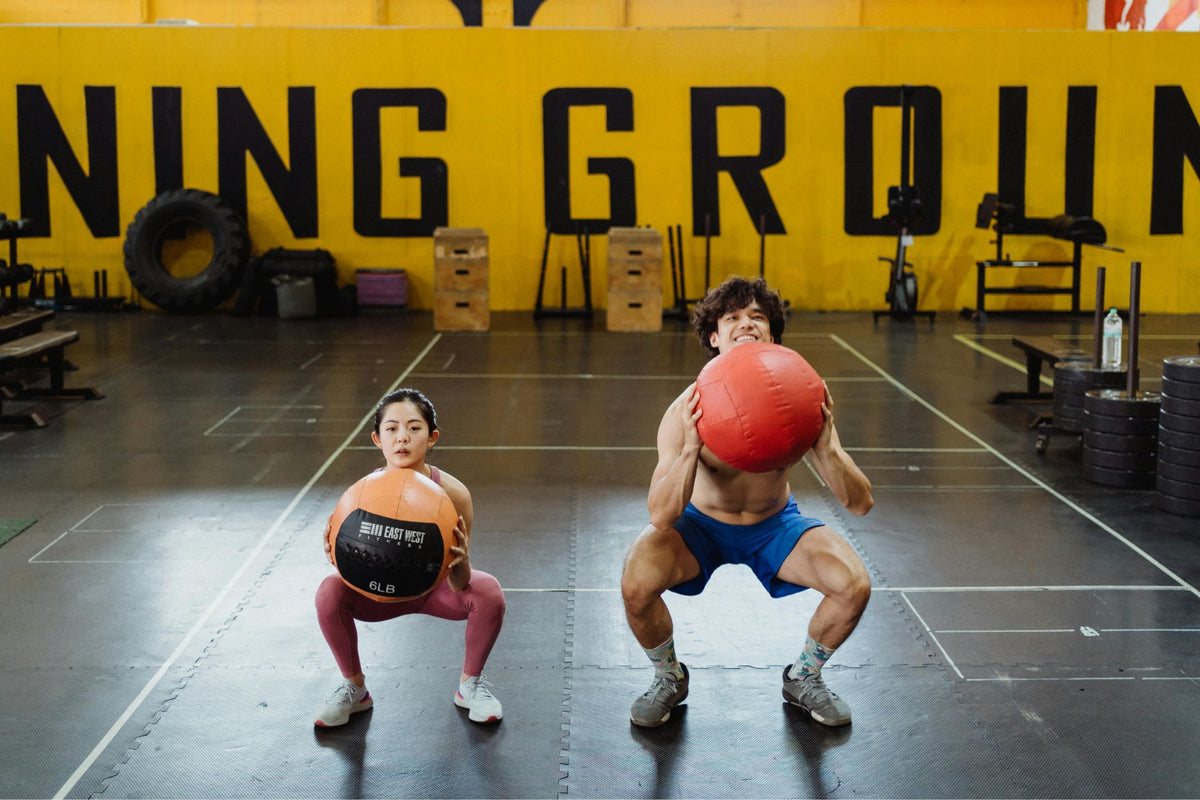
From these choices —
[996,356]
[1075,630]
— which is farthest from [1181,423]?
[996,356]

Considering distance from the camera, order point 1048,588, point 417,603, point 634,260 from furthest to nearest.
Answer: point 634,260, point 1048,588, point 417,603

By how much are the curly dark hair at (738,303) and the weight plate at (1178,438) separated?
9.56 ft

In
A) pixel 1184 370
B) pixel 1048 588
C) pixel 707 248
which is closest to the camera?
pixel 1048 588

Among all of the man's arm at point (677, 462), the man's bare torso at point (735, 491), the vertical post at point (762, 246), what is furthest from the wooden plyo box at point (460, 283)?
the man's arm at point (677, 462)

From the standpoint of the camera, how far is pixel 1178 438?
19.0 ft

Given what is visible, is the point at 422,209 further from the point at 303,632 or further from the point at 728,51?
the point at 303,632

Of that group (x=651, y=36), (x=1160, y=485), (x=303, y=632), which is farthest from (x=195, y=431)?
(x=651, y=36)

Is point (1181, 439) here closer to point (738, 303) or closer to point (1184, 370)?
point (1184, 370)

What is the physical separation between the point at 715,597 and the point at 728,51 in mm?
10752

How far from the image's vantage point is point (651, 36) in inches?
564

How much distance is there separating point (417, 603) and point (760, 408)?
105 cm

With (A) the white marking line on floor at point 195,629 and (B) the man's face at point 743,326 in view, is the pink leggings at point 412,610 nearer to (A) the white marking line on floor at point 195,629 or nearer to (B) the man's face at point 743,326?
(A) the white marking line on floor at point 195,629

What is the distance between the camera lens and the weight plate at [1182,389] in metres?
5.68

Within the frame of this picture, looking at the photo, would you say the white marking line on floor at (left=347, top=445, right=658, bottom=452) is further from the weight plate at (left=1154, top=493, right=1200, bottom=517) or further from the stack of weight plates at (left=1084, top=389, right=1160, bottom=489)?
the weight plate at (left=1154, top=493, right=1200, bottom=517)
